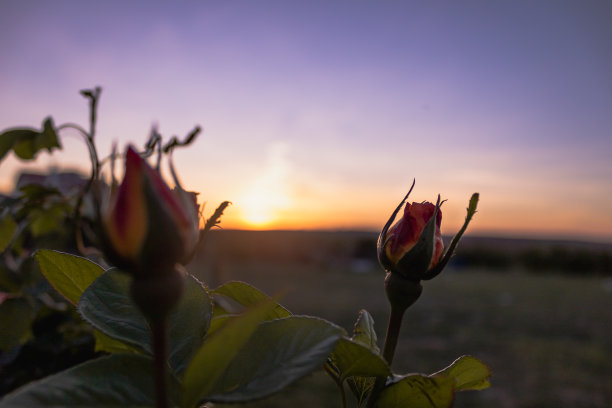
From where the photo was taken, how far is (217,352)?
298 millimetres

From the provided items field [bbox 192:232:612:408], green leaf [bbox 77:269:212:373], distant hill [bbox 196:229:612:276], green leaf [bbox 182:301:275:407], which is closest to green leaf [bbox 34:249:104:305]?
green leaf [bbox 77:269:212:373]

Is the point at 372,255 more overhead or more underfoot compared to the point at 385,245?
more underfoot

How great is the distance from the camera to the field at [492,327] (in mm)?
6082

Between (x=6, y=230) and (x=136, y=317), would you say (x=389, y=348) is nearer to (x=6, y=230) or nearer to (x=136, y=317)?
(x=136, y=317)

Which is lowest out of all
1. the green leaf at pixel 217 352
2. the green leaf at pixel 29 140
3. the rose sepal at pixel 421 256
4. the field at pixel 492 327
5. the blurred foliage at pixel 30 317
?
the field at pixel 492 327

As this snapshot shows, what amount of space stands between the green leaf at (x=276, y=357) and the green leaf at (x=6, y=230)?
29.2 inches

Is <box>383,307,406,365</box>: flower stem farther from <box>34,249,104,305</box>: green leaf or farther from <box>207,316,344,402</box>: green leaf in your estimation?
<box>34,249,104,305</box>: green leaf

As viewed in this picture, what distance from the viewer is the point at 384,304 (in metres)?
11.3

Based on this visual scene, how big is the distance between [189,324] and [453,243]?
0.28 meters

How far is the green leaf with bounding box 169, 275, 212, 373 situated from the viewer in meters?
0.44

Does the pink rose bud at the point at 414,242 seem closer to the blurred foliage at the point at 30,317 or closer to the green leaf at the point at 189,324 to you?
the green leaf at the point at 189,324

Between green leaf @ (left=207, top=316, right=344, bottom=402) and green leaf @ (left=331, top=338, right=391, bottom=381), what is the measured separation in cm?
3

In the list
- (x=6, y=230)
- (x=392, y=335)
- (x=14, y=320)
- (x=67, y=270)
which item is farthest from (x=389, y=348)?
(x=6, y=230)

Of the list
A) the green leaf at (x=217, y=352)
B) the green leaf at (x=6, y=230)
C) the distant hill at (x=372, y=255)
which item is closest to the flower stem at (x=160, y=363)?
the green leaf at (x=217, y=352)
